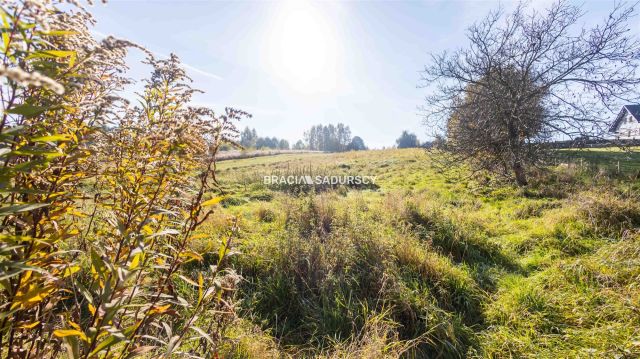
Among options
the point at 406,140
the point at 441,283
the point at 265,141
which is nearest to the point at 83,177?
the point at 441,283

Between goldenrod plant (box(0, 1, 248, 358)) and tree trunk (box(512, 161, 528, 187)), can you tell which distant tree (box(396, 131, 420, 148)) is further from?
goldenrod plant (box(0, 1, 248, 358))

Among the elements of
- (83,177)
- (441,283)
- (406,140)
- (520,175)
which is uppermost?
(406,140)

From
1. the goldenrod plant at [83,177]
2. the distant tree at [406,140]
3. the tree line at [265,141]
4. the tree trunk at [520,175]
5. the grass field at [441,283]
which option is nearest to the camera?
the goldenrod plant at [83,177]

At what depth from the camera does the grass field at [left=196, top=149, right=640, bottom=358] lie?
314 centimetres

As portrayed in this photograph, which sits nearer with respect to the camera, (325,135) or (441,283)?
(441,283)

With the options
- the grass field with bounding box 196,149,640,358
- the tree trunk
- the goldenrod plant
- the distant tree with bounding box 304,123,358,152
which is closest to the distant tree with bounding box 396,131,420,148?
the distant tree with bounding box 304,123,358,152

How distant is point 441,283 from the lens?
4191 millimetres

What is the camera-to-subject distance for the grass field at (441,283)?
3.14m

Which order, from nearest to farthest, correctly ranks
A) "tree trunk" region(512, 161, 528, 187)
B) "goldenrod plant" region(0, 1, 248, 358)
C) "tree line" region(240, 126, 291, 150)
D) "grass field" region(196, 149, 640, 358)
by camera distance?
1. "goldenrod plant" region(0, 1, 248, 358)
2. "grass field" region(196, 149, 640, 358)
3. "tree trunk" region(512, 161, 528, 187)
4. "tree line" region(240, 126, 291, 150)

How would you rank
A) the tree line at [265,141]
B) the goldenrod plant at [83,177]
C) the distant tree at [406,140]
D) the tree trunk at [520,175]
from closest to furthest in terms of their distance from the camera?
the goldenrod plant at [83,177], the tree trunk at [520,175], the distant tree at [406,140], the tree line at [265,141]

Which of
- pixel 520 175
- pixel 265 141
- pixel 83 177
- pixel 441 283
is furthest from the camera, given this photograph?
pixel 265 141

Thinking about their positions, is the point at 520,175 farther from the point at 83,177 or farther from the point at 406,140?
the point at 406,140

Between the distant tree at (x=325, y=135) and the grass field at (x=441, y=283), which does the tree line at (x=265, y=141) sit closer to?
the distant tree at (x=325, y=135)

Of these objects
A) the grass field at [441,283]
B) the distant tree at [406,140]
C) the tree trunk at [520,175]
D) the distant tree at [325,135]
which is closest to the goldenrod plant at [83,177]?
the grass field at [441,283]
